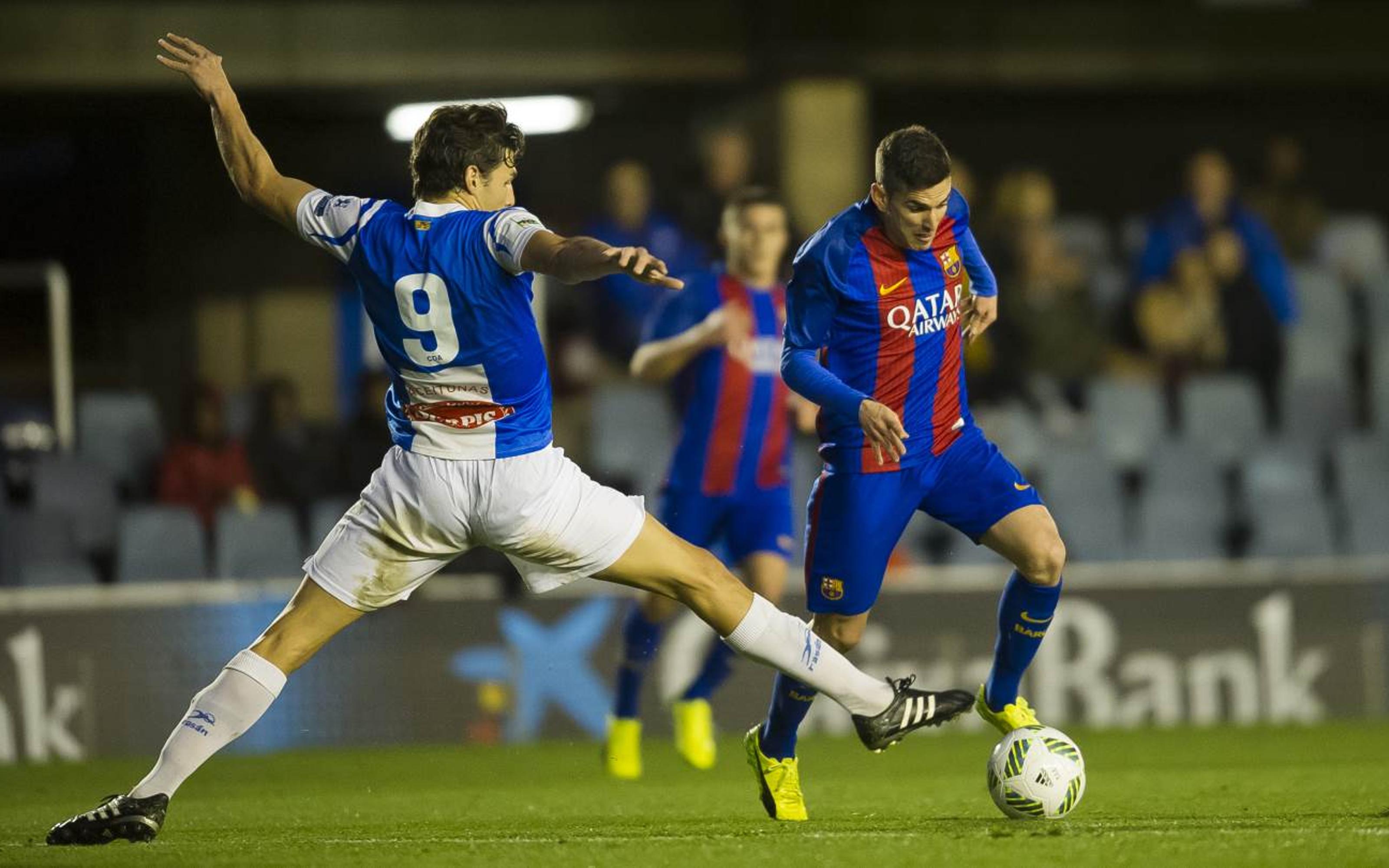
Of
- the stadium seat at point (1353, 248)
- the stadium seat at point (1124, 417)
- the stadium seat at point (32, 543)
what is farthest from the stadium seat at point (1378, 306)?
the stadium seat at point (32, 543)

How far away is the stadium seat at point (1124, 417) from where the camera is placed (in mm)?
12625

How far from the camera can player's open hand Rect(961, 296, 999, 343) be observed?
6.72m

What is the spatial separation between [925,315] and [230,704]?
250 cm

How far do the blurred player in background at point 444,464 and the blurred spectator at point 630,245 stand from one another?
6.49 metres

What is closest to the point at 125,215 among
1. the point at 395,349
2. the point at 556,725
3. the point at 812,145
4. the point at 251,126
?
the point at 251,126

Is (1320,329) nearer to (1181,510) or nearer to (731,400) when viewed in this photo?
(1181,510)

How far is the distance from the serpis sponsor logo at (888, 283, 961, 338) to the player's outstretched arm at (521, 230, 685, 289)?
1.36 meters

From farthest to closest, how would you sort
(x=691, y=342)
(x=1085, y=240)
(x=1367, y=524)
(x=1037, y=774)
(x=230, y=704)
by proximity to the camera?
(x=1085, y=240)
(x=1367, y=524)
(x=691, y=342)
(x=1037, y=774)
(x=230, y=704)

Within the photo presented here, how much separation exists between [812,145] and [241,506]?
4.90m

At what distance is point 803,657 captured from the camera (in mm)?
5809

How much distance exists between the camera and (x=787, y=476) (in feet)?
28.3

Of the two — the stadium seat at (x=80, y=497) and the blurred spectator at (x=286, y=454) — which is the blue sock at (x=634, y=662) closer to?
the blurred spectator at (x=286, y=454)

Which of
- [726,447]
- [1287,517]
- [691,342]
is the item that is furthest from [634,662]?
[1287,517]

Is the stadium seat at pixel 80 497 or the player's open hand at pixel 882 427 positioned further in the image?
the stadium seat at pixel 80 497
